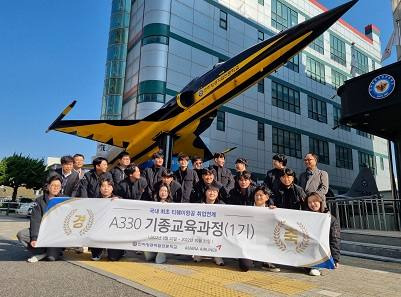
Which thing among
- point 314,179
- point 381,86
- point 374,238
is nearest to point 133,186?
point 314,179

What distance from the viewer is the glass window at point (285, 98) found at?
31.2 m

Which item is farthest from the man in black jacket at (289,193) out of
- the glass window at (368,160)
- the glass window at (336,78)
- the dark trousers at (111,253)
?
the glass window at (368,160)

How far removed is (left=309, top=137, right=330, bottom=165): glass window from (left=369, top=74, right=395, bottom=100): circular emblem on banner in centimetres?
2299

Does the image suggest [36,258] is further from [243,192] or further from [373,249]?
[373,249]

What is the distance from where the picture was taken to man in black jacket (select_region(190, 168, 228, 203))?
706 cm

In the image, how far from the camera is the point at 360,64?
40656mm

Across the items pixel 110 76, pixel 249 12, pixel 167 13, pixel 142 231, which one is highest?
pixel 249 12

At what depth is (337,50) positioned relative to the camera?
38.1 m

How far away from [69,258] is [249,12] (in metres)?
28.1

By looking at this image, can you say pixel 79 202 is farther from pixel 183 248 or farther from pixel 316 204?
pixel 316 204

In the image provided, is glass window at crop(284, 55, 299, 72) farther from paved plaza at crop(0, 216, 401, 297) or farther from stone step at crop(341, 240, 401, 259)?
paved plaza at crop(0, 216, 401, 297)

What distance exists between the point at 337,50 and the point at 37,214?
126ft

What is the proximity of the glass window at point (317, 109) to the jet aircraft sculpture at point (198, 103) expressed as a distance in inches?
769

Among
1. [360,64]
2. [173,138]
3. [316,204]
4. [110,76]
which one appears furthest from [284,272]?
[360,64]
